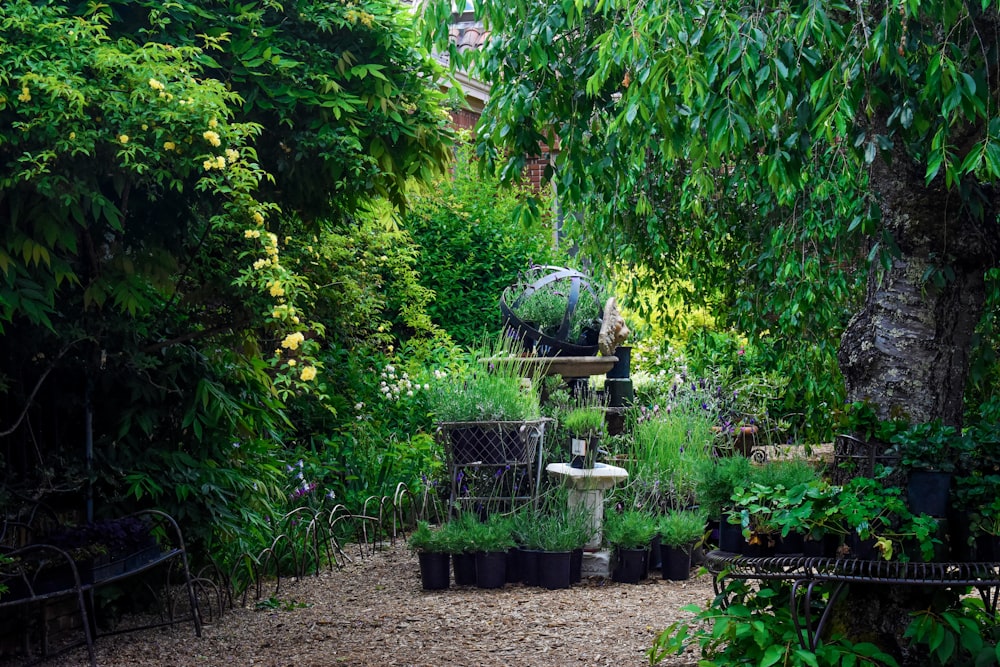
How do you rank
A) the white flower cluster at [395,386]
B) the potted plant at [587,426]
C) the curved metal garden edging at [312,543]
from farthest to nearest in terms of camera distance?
the white flower cluster at [395,386], the potted plant at [587,426], the curved metal garden edging at [312,543]

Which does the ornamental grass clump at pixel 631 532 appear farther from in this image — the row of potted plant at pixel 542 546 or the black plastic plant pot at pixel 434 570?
the black plastic plant pot at pixel 434 570

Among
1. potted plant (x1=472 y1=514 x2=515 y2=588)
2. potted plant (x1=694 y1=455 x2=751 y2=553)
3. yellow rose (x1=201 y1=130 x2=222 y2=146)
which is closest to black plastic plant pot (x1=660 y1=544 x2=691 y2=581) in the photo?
potted plant (x1=472 y1=514 x2=515 y2=588)

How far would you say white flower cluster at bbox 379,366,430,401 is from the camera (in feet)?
26.1

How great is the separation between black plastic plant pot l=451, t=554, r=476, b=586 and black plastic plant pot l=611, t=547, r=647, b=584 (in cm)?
83

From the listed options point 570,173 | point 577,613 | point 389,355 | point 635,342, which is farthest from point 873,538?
point 635,342

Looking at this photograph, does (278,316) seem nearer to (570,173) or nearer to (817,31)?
(570,173)

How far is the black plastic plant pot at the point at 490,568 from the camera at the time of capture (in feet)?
18.2

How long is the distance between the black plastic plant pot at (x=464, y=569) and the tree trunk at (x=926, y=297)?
2684 millimetres

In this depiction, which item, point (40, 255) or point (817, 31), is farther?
point (40, 255)

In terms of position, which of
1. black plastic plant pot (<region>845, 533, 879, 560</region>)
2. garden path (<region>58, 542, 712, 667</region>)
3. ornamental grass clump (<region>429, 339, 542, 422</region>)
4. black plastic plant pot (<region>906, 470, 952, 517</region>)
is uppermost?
ornamental grass clump (<region>429, 339, 542, 422</region>)

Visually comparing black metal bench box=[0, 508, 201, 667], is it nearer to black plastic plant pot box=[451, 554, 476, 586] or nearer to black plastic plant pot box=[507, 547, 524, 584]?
black plastic plant pot box=[451, 554, 476, 586]

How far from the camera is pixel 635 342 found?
10.6 meters

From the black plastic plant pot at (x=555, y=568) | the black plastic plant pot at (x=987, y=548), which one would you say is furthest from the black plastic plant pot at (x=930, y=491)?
the black plastic plant pot at (x=555, y=568)

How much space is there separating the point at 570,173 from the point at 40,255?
2004 mm
